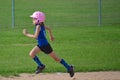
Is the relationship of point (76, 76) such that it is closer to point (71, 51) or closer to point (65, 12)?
point (71, 51)

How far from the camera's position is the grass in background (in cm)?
1273

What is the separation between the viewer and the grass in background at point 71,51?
1273 centimetres

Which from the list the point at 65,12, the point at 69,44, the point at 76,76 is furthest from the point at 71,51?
the point at 65,12

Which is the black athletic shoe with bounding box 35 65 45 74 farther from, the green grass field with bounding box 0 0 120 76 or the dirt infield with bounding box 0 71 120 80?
the green grass field with bounding box 0 0 120 76

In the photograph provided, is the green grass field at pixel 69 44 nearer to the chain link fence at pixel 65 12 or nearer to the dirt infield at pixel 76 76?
the chain link fence at pixel 65 12

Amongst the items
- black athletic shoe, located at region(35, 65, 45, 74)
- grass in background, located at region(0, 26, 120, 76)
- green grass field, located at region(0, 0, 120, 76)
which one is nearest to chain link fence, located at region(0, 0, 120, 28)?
green grass field, located at region(0, 0, 120, 76)

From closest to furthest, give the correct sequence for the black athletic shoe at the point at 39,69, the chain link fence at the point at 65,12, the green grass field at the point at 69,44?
the black athletic shoe at the point at 39,69, the green grass field at the point at 69,44, the chain link fence at the point at 65,12

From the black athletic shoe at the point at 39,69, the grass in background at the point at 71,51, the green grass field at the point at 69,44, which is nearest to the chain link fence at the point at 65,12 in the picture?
the green grass field at the point at 69,44

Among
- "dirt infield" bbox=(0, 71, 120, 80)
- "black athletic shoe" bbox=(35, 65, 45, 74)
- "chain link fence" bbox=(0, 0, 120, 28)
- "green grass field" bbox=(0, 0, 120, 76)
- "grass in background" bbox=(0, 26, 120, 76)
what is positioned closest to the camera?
"dirt infield" bbox=(0, 71, 120, 80)

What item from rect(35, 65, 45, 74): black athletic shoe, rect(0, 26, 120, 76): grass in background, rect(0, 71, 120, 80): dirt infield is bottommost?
rect(0, 26, 120, 76): grass in background

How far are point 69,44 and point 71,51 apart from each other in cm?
176

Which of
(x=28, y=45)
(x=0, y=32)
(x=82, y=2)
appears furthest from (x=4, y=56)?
(x=82, y=2)

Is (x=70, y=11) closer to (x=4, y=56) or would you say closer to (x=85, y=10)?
(x=85, y=10)

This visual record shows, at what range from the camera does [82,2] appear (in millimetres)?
37781
